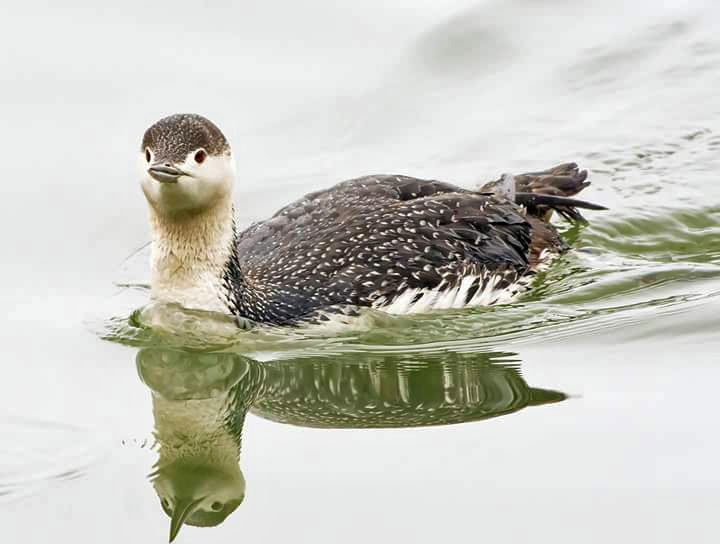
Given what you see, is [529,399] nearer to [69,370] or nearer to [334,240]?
[334,240]

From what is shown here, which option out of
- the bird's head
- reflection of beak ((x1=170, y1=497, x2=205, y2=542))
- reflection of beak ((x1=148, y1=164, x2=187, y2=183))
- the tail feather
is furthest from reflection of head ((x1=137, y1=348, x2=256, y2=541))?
the tail feather

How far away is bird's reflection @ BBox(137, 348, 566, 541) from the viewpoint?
878 cm

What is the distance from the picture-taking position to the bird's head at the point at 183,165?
947cm

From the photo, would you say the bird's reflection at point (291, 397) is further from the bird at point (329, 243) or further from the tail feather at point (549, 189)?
the tail feather at point (549, 189)

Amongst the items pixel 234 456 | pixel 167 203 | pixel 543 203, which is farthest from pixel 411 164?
pixel 234 456

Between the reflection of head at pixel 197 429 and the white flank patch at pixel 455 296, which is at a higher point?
the white flank patch at pixel 455 296

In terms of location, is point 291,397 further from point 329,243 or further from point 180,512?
point 180,512

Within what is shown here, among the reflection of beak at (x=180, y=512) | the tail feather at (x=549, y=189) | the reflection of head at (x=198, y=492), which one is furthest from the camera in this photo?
the tail feather at (x=549, y=189)

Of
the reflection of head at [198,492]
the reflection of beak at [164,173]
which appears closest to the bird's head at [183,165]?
the reflection of beak at [164,173]

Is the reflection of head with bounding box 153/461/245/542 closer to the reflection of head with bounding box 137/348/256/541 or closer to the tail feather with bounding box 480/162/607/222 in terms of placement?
the reflection of head with bounding box 137/348/256/541

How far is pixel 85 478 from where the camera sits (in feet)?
27.6

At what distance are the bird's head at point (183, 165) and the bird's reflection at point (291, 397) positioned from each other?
1184 mm

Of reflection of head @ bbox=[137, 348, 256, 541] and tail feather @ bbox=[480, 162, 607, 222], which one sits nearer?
reflection of head @ bbox=[137, 348, 256, 541]

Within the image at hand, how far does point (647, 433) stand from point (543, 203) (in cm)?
355
